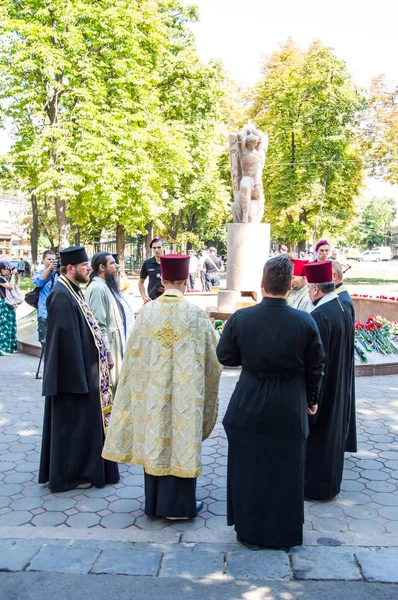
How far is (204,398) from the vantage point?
4.23m

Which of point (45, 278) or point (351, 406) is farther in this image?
point (45, 278)

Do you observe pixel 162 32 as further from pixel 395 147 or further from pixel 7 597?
pixel 7 597

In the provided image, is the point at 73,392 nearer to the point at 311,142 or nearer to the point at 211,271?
the point at 211,271

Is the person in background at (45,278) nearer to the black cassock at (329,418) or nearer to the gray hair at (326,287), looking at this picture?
the gray hair at (326,287)

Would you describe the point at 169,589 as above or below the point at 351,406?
below

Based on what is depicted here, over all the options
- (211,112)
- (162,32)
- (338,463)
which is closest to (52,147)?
(162,32)

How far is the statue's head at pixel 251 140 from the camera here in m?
11.9

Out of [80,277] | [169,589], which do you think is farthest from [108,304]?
[169,589]

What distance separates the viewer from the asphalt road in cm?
331

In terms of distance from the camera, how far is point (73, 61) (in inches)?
804

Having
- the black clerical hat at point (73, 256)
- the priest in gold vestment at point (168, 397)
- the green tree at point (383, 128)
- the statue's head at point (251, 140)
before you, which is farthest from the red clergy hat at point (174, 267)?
the green tree at point (383, 128)

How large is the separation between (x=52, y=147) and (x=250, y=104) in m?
20.4

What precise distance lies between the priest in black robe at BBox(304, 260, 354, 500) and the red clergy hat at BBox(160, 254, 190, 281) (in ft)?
3.55

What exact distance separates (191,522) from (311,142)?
31681 mm
